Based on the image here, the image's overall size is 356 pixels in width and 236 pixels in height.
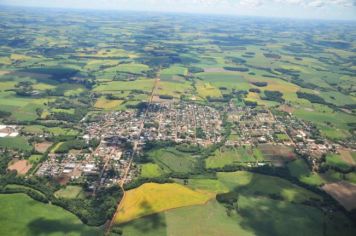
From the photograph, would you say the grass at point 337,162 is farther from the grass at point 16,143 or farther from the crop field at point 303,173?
the grass at point 16,143

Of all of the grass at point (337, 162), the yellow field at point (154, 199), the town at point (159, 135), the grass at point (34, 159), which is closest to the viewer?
the yellow field at point (154, 199)

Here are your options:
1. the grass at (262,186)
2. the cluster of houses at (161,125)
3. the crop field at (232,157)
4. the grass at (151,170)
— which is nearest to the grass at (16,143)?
the cluster of houses at (161,125)

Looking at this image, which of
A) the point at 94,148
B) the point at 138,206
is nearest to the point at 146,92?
the point at 94,148

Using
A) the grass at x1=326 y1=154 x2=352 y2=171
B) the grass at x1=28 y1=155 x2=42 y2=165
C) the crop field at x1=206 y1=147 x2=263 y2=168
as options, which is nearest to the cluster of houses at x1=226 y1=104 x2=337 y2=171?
the grass at x1=326 y1=154 x2=352 y2=171

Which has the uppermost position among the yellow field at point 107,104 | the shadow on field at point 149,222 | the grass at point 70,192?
the shadow on field at point 149,222

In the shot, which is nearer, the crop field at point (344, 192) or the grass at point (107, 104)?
the crop field at point (344, 192)

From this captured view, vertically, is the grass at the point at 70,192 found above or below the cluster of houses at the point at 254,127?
above

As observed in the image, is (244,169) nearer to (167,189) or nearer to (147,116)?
(167,189)

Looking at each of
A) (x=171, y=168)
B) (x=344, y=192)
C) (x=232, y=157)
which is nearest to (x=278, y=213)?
(x=344, y=192)
